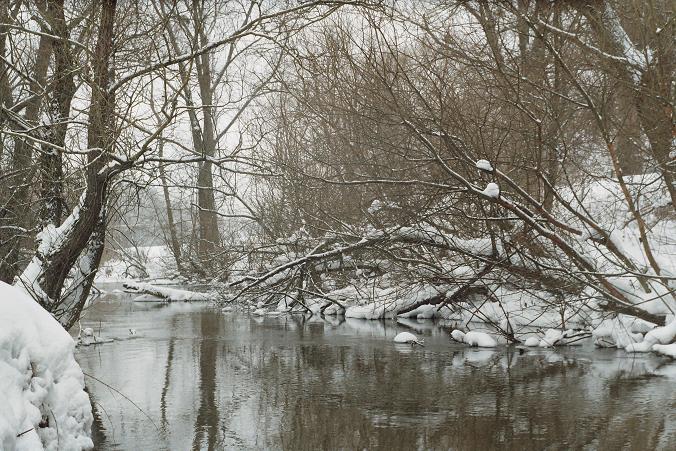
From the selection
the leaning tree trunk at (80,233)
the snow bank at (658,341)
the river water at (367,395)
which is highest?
the leaning tree trunk at (80,233)

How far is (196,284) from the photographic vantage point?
82.3ft

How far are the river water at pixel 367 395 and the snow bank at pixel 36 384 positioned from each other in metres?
1.68

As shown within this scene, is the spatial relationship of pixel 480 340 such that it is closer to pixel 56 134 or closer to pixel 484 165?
pixel 484 165

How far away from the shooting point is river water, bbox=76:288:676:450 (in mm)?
6578

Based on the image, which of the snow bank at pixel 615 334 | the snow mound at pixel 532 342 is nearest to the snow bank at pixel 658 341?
the snow bank at pixel 615 334

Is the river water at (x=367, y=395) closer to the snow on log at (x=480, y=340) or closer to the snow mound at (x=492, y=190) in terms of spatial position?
the snow on log at (x=480, y=340)

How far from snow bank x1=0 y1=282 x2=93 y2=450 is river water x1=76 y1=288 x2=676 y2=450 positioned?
168 cm

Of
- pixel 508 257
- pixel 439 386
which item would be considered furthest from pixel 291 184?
pixel 439 386

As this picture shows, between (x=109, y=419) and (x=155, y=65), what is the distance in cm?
351

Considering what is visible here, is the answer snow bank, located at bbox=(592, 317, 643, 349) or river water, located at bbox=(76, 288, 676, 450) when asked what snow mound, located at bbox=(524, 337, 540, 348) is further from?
snow bank, located at bbox=(592, 317, 643, 349)

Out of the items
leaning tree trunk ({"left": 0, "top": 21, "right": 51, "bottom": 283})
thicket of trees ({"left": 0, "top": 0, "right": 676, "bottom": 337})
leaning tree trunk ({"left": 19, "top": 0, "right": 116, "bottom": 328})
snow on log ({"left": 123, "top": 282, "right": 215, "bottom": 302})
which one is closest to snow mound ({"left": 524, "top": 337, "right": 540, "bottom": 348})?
thicket of trees ({"left": 0, "top": 0, "right": 676, "bottom": 337})

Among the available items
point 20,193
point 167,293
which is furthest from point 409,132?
point 167,293

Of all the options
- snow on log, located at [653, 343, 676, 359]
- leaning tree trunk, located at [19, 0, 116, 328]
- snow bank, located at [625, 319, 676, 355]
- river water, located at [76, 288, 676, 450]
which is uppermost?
leaning tree trunk, located at [19, 0, 116, 328]

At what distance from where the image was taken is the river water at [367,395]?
6578 millimetres
